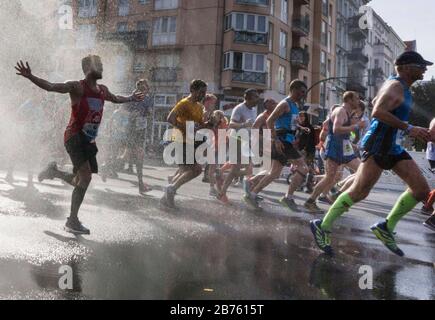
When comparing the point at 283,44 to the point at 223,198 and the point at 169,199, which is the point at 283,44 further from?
the point at 169,199

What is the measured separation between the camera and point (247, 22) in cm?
3456

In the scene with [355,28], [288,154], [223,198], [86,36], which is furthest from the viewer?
[355,28]

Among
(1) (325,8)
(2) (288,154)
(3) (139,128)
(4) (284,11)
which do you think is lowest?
(2) (288,154)

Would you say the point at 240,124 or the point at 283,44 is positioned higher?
the point at 283,44

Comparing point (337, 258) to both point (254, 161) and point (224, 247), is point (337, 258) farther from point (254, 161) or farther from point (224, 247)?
point (254, 161)

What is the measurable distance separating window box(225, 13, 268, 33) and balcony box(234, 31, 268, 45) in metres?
0.35

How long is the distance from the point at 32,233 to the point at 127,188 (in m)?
4.33

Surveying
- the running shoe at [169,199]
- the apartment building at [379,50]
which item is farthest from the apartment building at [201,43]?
the running shoe at [169,199]

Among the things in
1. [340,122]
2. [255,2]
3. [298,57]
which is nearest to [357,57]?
[298,57]

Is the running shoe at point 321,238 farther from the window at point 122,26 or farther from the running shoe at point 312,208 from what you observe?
the window at point 122,26

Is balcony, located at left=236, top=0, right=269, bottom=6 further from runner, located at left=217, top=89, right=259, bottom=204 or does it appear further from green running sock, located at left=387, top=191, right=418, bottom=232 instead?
green running sock, located at left=387, top=191, right=418, bottom=232

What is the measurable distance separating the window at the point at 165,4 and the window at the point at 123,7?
3584 mm

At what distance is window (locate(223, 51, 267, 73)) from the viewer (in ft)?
112

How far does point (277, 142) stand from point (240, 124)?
5.40 ft
